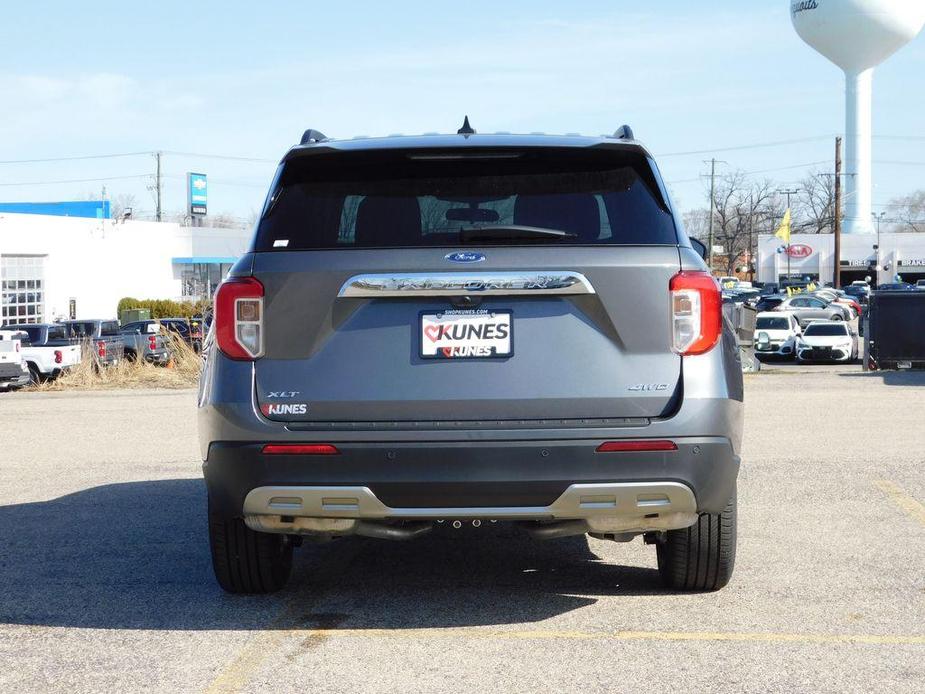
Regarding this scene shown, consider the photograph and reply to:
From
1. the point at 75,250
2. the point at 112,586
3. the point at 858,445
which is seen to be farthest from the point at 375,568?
the point at 75,250

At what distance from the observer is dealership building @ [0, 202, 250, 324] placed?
5178 centimetres

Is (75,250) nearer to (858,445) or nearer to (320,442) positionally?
(858,445)

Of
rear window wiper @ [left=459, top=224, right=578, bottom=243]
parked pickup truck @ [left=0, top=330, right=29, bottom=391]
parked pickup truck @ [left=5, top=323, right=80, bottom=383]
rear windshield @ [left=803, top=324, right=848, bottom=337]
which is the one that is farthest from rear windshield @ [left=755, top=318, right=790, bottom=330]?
rear window wiper @ [left=459, top=224, right=578, bottom=243]

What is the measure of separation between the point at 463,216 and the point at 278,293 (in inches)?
31.7

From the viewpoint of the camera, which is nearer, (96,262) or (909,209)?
(96,262)

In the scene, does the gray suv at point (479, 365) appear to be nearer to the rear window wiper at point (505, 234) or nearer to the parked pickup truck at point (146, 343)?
the rear window wiper at point (505, 234)

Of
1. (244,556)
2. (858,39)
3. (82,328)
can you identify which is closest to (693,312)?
(244,556)

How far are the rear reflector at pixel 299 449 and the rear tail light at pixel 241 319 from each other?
371mm

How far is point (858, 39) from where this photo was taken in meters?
105

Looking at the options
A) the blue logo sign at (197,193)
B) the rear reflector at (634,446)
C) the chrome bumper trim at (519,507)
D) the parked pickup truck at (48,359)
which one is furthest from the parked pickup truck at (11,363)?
the blue logo sign at (197,193)

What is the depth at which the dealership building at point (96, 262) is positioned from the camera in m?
51.8

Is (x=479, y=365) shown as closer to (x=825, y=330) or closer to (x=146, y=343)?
(x=146, y=343)

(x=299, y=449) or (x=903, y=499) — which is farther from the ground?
(x=299, y=449)

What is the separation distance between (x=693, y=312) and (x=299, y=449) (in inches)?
63.9
